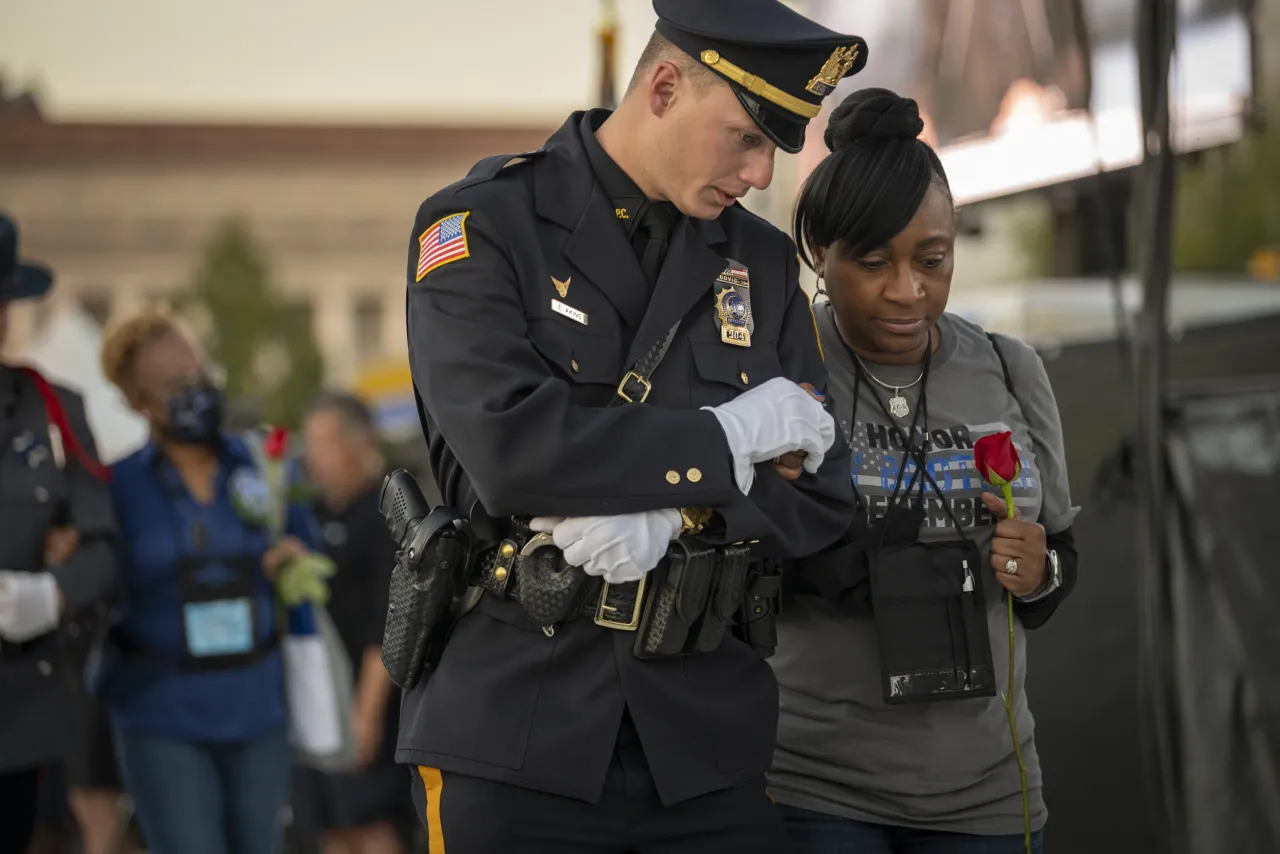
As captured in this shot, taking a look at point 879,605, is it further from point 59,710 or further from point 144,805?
point 144,805

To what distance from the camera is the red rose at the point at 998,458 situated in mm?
2562

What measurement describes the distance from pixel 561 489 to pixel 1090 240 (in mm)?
13223

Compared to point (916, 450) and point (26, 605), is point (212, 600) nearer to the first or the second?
point (26, 605)

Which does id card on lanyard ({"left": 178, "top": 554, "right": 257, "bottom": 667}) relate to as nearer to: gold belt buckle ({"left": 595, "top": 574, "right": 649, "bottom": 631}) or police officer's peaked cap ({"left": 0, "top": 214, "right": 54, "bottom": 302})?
police officer's peaked cap ({"left": 0, "top": 214, "right": 54, "bottom": 302})

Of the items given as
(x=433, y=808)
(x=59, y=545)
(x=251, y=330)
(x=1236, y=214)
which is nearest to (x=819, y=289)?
(x=433, y=808)

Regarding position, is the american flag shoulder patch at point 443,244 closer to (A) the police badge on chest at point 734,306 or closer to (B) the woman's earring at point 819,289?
(A) the police badge on chest at point 734,306

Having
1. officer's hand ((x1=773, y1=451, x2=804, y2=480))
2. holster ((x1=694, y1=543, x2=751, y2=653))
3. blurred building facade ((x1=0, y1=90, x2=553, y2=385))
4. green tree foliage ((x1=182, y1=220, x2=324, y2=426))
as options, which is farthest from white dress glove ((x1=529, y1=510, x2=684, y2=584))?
blurred building facade ((x1=0, y1=90, x2=553, y2=385))

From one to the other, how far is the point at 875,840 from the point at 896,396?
2.55 ft

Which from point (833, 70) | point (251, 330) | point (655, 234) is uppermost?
point (833, 70)

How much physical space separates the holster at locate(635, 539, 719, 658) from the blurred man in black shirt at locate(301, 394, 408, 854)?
13.1 feet

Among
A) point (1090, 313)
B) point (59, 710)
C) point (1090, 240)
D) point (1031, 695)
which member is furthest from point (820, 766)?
point (1090, 240)

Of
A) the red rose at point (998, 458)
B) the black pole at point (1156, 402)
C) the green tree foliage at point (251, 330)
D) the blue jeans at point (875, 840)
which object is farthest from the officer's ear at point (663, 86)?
the green tree foliage at point (251, 330)

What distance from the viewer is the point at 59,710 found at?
12.8 feet

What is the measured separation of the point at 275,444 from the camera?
532cm
